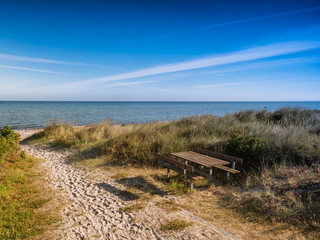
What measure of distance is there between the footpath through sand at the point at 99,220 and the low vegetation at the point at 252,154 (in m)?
Answer: 1.58

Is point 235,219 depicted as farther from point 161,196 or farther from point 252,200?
point 161,196

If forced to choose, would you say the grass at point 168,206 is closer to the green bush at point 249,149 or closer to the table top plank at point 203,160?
the table top plank at point 203,160

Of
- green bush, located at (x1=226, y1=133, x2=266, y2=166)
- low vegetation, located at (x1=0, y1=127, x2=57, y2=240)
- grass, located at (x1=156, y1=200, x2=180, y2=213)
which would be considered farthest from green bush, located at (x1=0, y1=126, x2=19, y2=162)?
green bush, located at (x1=226, y1=133, x2=266, y2=166)

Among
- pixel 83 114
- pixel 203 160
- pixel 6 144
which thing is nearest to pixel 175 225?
pixel 203 160

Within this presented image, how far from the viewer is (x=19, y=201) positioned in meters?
4.95

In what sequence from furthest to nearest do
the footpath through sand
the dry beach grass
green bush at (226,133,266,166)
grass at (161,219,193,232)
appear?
green bush at (226,133,266,166), the dry beach grass, grass at (161,219,193,232), the footpath through sand

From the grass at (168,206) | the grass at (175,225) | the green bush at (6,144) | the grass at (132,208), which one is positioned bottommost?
the grass at (168,206)

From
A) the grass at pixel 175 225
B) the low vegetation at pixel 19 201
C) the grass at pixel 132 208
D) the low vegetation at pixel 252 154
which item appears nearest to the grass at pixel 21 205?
the low vegetation at pixel 19 201

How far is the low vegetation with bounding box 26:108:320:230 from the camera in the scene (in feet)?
15.4

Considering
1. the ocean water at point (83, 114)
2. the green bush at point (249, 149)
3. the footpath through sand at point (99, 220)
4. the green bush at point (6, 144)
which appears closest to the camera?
the footpath through sand at point (99, 220)

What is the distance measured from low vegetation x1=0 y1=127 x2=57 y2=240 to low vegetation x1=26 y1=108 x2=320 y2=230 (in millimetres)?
2621

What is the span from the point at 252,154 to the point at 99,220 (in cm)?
547

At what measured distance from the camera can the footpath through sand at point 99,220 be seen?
3.80 metres

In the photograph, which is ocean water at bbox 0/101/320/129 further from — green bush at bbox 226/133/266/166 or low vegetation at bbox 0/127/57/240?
low vegetation at bbox 0/127/57/240
